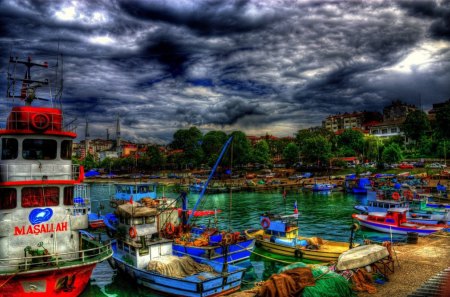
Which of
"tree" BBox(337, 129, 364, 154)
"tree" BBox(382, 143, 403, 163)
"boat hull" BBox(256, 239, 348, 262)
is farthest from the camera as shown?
"tree" BBox(337, 129, 364, 154)

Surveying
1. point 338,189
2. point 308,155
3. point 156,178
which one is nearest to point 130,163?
point 156,178

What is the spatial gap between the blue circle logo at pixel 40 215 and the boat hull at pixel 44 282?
289 cm

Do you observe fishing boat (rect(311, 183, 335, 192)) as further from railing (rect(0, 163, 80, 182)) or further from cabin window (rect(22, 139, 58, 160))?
cabin window (rect(22, 139, 58, 160))

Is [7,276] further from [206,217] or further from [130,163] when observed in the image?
[130,163]

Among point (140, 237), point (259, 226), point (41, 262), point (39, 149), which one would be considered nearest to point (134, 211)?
point (140, 237)

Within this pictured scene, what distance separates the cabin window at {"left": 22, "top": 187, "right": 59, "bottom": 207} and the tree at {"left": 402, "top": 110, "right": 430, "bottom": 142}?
397 feet

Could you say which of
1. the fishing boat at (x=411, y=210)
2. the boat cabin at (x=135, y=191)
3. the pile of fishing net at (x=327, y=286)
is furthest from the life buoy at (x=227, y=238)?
the fishing boat at (x=411, y=210)

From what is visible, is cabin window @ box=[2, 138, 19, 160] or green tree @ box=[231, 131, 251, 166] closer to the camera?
cabin window @ box=[2, 138, 19, 160]

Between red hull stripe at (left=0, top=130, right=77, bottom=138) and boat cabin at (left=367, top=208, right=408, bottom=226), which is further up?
red hull stripe at (left=0, top=130, right=77, bottom=138)

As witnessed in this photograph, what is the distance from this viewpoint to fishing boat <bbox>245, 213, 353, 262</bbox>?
25.2 metres

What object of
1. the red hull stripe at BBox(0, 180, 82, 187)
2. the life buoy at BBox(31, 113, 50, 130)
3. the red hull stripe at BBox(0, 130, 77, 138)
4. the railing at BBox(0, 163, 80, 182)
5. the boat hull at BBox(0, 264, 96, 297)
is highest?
the life buoy at BBox(31, 113, 50, 130)

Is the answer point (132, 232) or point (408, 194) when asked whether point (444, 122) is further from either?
point (132, 232)

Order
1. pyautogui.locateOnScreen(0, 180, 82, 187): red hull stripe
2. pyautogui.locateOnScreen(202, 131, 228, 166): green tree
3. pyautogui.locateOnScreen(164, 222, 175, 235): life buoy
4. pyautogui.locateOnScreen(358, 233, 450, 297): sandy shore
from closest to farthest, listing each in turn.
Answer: pyautogui.locateOnScreen(358, 233, 450, 297): sandy shore < pyautogui.locateOnScreen(0, 180, 82, 187): red hull stripe < pyautogui.locateOnScreen(164, 222, 175, 235): life buoy < pyautogui.locateOnScreen(202, 131, 228, 166): green tree

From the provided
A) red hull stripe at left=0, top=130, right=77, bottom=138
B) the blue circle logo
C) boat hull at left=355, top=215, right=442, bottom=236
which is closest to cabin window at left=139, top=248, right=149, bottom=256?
the blue circle logo
